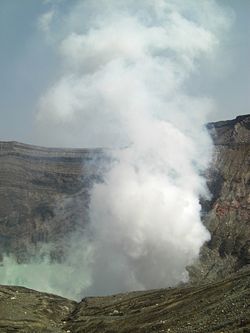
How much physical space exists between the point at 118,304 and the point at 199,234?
74657mm

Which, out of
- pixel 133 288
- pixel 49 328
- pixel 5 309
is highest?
pixel 133 288

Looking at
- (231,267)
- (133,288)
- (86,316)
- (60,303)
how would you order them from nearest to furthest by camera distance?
(86,316) → (60,303) → (231,267) → (133,288)

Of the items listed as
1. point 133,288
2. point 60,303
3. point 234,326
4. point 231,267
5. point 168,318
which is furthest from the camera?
point 133,288

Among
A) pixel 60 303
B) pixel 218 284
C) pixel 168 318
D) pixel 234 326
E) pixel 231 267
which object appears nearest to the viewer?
pixel 234 326

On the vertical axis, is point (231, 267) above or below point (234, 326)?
above

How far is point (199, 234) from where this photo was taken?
195875mm

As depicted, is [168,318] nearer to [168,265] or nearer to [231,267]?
[231,267]

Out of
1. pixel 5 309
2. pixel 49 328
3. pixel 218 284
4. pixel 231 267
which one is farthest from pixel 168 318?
pixel 231 267

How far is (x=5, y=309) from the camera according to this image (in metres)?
124

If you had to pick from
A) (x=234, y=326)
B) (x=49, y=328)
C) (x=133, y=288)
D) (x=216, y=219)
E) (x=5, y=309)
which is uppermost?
(x=216, y=219)

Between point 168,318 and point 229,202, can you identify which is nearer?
point 168,318

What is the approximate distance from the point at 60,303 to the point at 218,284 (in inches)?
2065

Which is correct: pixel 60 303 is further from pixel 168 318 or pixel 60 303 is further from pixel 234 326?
pixel 234 326

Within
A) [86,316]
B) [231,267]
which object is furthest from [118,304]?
[231,267]
